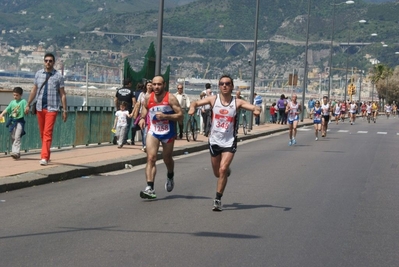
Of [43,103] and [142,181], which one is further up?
[43,103]

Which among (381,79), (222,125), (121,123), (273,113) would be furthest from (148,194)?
(381,79)

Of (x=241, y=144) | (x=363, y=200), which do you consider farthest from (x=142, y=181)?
(x=241, y=144)

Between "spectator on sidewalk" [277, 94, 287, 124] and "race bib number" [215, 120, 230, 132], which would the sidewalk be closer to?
"race bib number" [215, 120, 230, 132]

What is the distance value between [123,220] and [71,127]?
35.5 ft

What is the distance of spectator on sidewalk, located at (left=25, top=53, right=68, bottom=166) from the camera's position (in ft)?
52.8

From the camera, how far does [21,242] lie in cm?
939

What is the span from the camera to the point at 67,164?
55.4 feet

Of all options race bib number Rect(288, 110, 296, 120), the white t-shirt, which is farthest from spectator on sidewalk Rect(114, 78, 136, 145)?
race bib number Rect(288, 110, 296, 120)

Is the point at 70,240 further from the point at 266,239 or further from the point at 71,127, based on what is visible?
the point at 71,127

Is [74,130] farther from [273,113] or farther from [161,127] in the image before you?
[273,113]

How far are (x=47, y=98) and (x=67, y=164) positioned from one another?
1.41 metres

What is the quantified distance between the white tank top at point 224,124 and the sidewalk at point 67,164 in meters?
3.34

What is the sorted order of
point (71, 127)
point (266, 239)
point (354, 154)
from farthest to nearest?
point (354, 154) < point (71, 127) < point (266, 239)

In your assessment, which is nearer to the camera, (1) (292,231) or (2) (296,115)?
(1) (292,231)
